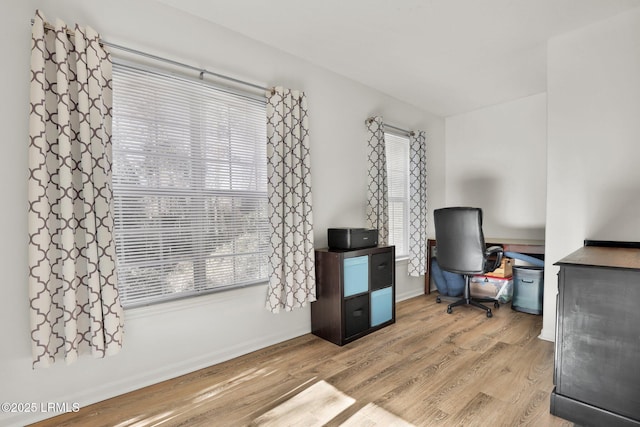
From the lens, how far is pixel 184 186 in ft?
6.91

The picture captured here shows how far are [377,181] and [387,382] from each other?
76.4 inches

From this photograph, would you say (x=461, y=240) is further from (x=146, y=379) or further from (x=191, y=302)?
(x=146, y=379)

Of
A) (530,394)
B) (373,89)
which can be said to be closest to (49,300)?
(530,394)

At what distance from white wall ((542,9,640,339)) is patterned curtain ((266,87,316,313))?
1.94 metres

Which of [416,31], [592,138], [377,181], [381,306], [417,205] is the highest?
[416,31]

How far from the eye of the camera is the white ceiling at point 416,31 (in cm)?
205

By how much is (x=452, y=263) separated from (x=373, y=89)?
2.03 m

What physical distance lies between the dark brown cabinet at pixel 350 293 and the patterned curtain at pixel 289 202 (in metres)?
0.14

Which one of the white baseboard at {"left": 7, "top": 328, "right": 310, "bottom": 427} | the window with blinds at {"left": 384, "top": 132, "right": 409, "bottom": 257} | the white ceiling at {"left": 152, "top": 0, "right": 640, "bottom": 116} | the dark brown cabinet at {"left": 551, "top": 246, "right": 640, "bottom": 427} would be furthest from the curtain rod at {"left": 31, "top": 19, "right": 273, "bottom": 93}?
the dark brown cabinet at {"left": 551, "top": 246, "right": 640, "bottom": 427}

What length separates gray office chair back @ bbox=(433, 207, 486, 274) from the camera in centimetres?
305

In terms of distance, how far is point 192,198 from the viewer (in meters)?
2.14

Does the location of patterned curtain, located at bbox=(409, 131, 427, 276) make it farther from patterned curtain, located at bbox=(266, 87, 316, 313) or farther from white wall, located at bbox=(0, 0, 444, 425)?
patterned curtain, located at bbox=(266, 87, 316, 313)

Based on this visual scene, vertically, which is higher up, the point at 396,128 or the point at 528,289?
the point at 396,128

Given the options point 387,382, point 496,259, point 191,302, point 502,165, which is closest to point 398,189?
point 496,259
